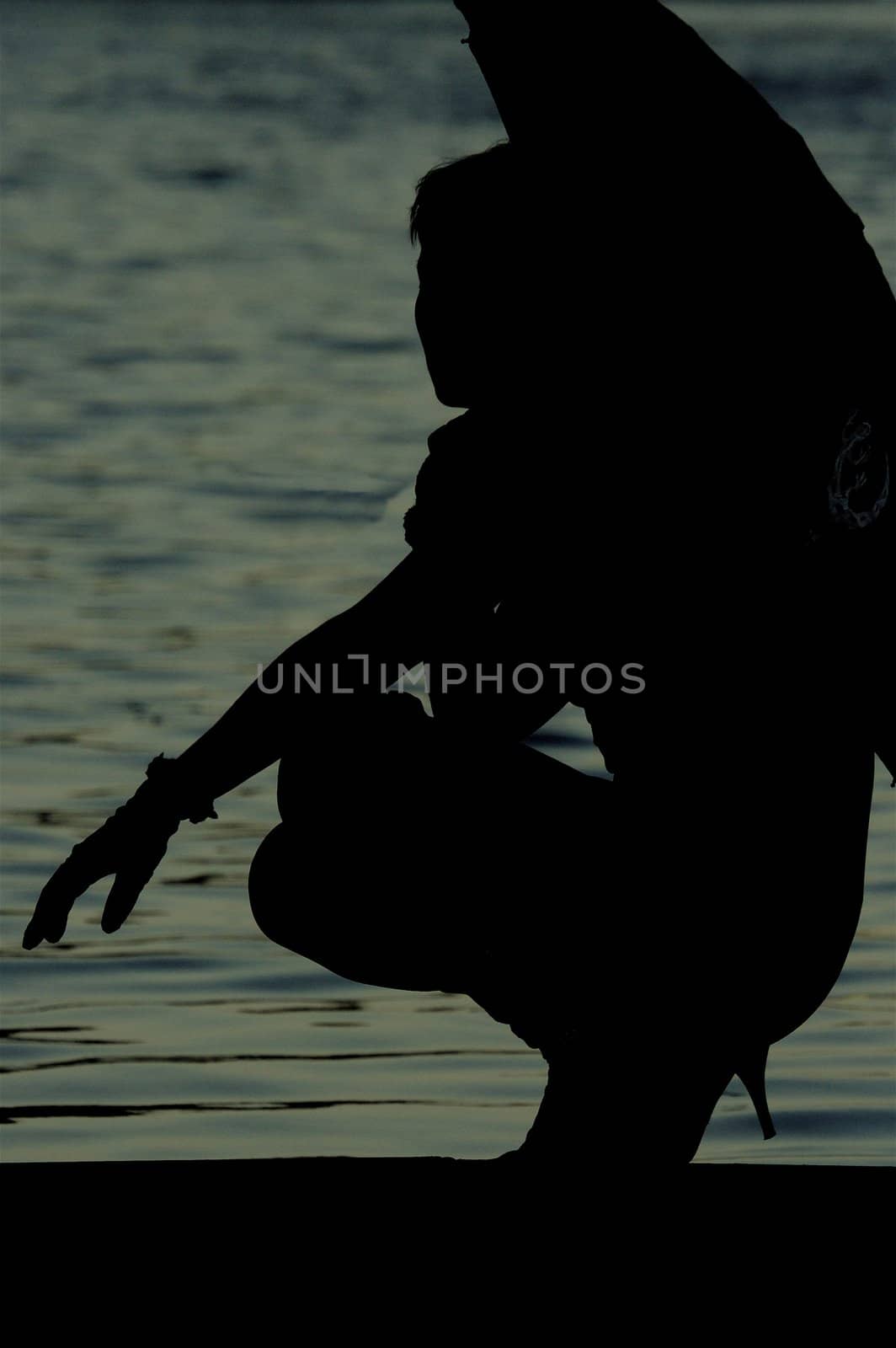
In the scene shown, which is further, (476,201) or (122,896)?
(476,201)

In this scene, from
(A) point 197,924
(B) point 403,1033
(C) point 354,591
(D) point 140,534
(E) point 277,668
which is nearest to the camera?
(E) point 277,668

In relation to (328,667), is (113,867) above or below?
below

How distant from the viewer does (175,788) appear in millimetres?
3334

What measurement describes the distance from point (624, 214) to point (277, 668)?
0.62 metres

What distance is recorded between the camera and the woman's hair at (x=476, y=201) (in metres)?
3.41

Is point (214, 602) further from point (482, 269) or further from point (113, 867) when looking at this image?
point (113, 867)

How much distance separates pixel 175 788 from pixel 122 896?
0.15 m

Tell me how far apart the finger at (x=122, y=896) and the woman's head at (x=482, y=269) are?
674 millimetres

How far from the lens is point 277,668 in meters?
3.37

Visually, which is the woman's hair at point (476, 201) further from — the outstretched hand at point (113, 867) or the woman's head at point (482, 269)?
the outstretched hand at point (113, 867)

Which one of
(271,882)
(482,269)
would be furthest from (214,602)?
(482,269)

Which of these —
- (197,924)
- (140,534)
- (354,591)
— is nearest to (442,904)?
(197,924)

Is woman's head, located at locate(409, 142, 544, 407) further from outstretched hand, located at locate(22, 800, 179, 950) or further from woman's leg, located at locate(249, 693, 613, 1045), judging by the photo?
outstretched hand, located at locate(22, 800, 179, 950)

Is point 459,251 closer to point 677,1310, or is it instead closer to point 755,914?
point 755,914
